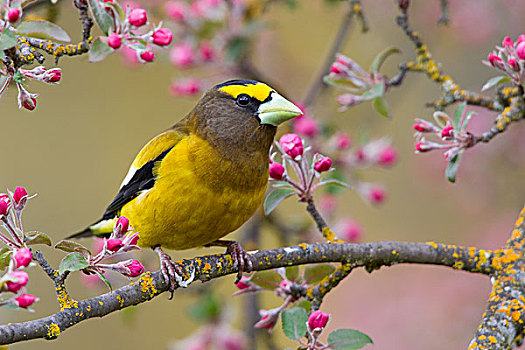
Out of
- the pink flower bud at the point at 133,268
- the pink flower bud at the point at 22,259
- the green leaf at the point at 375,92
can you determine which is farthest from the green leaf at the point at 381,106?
the pink flower bud at the point at 22,259

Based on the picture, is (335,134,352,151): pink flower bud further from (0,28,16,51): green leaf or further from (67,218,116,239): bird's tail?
(0,28,16,51): green leaf

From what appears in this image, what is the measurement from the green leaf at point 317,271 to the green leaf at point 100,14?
120 centimetres

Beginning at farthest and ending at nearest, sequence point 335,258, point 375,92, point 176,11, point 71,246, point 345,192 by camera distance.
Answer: point 345,192 < point 176,11 < point 375,92 < point 335,258 < point 71,246

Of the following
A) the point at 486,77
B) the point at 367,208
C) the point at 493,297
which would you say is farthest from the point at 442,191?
the point at 493,297

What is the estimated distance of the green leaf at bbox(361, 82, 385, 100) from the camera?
2969 millimetres

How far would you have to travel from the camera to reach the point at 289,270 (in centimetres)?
273

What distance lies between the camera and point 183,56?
14.1 feet

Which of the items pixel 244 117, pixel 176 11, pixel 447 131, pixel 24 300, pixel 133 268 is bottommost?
pixel 24 300

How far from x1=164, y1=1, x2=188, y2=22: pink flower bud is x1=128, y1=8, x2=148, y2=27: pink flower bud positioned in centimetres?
194

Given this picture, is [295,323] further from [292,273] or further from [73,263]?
[73,263]

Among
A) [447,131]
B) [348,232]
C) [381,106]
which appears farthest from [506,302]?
[348,232]

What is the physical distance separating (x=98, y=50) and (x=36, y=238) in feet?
2.32

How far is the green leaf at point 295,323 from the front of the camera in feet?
7.77

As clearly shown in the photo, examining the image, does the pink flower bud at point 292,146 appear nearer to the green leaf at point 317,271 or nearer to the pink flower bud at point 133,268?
the green leaf at point 317,271
